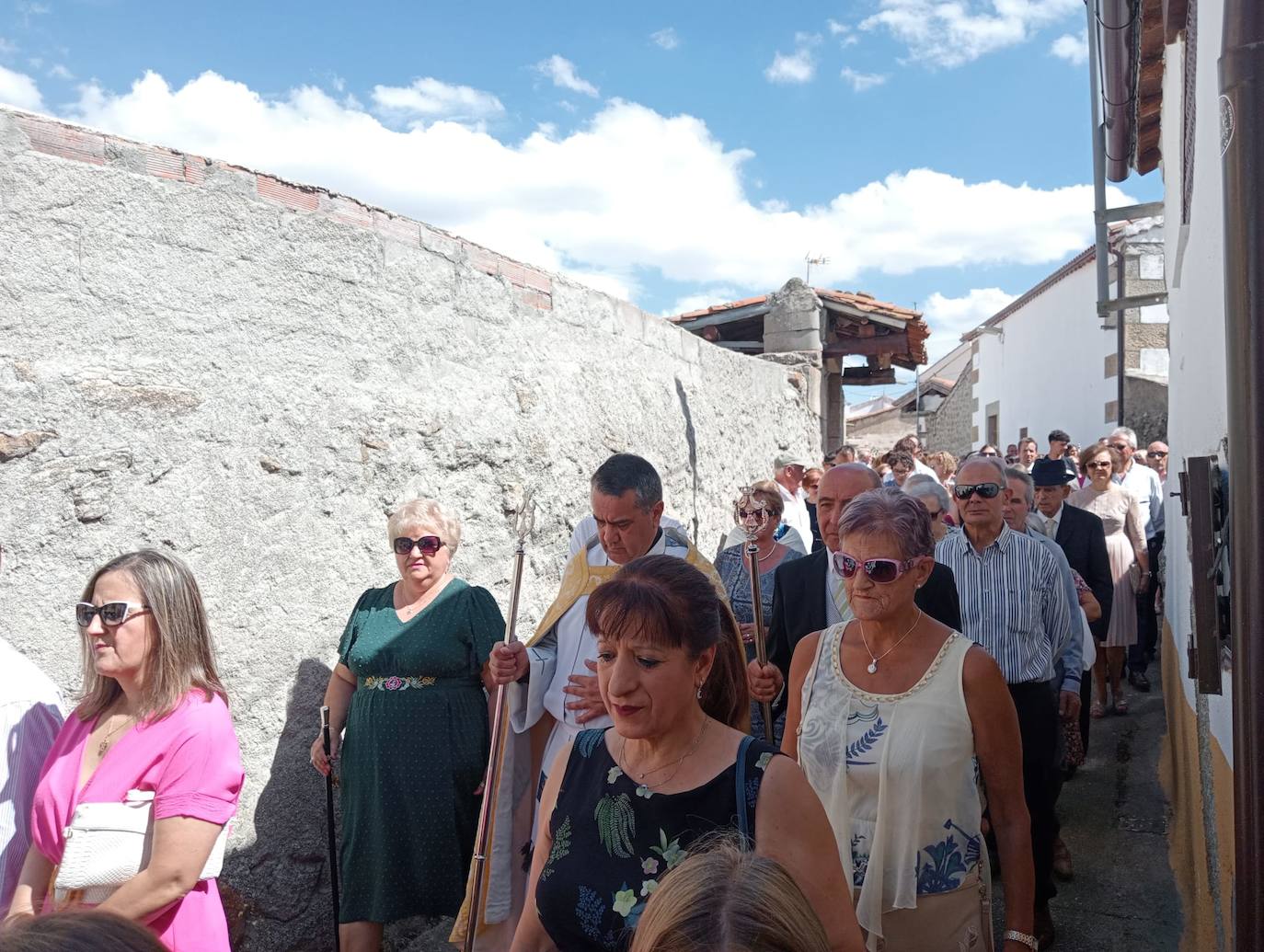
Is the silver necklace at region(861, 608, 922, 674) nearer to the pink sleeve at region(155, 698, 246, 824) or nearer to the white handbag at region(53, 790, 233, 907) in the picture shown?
the pink sleeve at region(155, 698, 246, 824)

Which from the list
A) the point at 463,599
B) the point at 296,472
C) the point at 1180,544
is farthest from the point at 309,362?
the point at 1180,544

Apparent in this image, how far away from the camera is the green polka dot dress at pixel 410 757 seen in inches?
136

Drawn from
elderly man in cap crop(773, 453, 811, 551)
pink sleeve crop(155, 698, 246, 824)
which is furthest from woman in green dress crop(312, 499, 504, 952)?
elderly man in cap crop(773, 453, 811, 551)

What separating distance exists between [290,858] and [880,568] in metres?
2.35

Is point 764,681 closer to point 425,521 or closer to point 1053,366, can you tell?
point 425,521

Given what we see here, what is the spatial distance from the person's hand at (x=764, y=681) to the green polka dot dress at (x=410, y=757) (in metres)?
0.90

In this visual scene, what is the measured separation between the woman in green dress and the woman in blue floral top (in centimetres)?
154

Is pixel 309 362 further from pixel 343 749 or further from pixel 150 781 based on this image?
pixel 150 781

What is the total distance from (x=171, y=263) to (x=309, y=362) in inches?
22.2

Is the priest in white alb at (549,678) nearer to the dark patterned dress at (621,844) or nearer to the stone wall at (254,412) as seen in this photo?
the stone wall at (254,412)

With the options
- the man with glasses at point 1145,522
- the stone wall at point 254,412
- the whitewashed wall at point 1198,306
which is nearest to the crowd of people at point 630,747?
the stone wall at point 254,412

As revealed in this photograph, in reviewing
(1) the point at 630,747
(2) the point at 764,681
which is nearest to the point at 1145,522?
(2) the point at 764,681

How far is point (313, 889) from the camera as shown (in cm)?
366

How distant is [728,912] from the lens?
1.25 m
